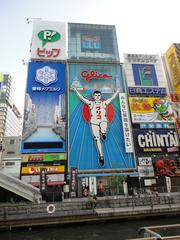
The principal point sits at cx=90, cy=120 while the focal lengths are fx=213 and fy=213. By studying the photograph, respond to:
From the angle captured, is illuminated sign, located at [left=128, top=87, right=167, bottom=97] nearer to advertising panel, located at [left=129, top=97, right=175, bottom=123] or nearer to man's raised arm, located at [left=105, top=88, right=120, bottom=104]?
advertising panel, located at [left=129, top=97, right=175, bottom=123]

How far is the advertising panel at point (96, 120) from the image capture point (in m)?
40.0

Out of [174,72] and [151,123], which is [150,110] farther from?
[174,72]

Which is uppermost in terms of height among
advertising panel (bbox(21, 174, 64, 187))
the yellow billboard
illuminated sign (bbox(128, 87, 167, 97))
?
the yellow billboard

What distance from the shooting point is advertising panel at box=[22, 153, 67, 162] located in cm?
3794

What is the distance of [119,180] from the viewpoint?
127 ft

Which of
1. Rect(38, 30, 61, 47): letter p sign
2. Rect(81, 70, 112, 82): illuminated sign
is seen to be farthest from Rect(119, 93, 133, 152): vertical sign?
Rect(38, 30, 61, 47): letter p sign

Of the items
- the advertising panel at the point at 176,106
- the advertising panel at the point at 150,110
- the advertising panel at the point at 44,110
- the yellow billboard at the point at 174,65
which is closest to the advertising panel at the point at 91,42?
the advertising panel at the point at 44,110

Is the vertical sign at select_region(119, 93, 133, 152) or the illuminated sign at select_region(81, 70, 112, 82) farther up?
the illuminated sign at select_region(81, 70, 112, 82)

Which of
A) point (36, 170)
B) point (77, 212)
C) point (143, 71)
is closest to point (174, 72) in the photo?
point (143, 71)

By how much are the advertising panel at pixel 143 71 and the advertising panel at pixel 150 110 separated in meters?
4.08

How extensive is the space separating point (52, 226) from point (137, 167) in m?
25.4

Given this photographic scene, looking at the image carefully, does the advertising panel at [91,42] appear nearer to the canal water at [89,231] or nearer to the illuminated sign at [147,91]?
the illuminated sign at [147,91]

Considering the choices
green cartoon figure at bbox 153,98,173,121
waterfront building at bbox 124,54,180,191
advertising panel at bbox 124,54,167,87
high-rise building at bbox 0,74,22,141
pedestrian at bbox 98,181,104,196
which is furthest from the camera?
high-rise building at bbox 0,74,22,141

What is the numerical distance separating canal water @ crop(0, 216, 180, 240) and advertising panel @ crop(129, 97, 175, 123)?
26.2 m
